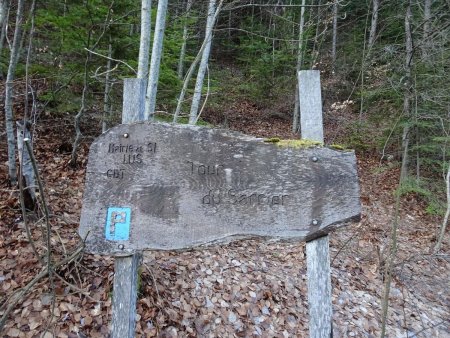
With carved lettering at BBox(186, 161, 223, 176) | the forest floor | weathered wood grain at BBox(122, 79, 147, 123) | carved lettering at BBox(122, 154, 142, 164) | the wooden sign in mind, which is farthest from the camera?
the forest floor

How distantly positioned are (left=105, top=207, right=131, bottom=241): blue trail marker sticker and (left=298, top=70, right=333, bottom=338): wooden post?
1078mm

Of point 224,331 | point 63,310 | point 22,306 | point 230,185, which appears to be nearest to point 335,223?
point 230,185

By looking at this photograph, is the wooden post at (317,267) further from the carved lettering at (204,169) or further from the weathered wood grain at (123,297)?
the weathered wood grain at (123,297)

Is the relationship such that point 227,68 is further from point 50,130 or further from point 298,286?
point 298,286

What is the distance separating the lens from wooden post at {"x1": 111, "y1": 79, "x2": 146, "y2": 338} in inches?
80.4

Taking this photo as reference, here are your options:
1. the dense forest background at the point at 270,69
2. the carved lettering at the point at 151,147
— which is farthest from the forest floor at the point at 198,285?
the dense forest background at the point at 270,69

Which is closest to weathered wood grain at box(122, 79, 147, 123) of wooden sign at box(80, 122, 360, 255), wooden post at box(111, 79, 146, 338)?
wooden post at box(111, 79, 146, 338)

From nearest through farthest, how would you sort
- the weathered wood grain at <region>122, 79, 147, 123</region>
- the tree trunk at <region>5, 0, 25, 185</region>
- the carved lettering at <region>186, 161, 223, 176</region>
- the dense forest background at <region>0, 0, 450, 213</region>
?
Answer: the carved lettering at <region>186, 161, 223, 176</region>, the weathered wood grain at <region>122, 79, 147, 123</region>, the tree trunk at <region>5, 0, 25, 185</region>, the dense forest background at <region>0, 0, 450, 213</region>

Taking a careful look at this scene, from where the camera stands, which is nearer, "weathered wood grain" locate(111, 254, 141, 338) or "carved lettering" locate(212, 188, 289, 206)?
"carved lettering" locate(212, 188, 289, 206)

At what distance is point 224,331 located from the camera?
344 cm

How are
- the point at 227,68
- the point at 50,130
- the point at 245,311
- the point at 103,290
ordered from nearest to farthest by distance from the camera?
the point at 103,290
the point at 245,311
the point at 50,130
the point at 227,68

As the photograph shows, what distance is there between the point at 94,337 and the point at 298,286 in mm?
2779

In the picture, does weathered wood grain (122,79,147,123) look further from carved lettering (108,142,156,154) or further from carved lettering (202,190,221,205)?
carved lettering (202,190,221,205)

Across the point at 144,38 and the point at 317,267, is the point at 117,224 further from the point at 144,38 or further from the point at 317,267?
the point at 144,38
